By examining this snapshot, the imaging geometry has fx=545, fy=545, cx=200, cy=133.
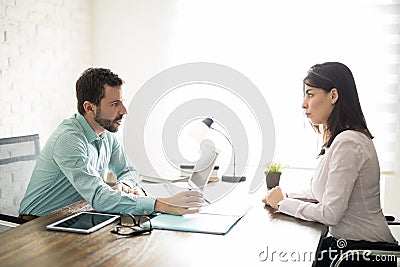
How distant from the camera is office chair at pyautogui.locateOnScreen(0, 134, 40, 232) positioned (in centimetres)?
255

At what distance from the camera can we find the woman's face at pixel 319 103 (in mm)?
2174

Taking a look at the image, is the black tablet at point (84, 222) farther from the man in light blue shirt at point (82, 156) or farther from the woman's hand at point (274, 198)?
the woman's hand at point (274, 198)

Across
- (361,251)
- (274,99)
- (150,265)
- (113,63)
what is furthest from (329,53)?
(150,265)

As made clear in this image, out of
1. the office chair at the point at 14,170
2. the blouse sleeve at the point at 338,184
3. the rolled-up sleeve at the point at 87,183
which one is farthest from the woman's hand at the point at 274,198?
the office chair at the point at 14,170

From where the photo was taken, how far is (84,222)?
1.93m

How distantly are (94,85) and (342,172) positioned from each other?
1.18 m

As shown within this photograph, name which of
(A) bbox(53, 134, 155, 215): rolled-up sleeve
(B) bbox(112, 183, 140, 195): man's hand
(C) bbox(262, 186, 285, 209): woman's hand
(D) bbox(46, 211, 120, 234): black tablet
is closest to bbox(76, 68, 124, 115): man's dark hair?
(A) bbox(53, 134, 155, 215): rolled-up sleeve

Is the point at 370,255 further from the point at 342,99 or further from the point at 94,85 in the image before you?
the point at 94,85

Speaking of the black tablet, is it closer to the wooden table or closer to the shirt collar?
the wooden table

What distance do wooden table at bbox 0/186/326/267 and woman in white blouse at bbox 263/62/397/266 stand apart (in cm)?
12

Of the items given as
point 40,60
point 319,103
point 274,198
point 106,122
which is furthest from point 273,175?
point 40,60

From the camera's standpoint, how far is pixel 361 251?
1.85 metres

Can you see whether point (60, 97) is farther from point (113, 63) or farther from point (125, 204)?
point (125, 204)

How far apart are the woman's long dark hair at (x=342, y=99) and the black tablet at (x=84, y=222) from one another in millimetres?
930
